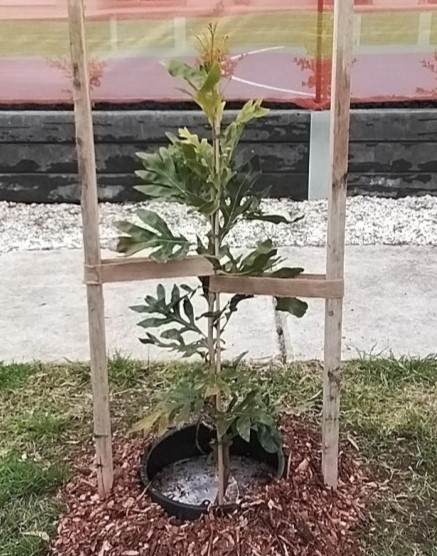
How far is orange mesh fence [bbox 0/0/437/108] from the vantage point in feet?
17.1

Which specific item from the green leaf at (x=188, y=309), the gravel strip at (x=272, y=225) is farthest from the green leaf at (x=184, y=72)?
the gravel strip at (x=272, y=225)

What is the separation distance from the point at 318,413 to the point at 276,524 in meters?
0.80

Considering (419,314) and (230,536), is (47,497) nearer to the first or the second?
(230,536)

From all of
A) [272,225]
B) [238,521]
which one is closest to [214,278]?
[238,521]

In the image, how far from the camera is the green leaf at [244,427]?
2227 mm

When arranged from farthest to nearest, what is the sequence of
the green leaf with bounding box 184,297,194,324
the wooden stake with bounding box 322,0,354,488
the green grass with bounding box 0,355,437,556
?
the green grass with bounding box 0,355,437,556
the green leaf with bounding box 184,297,194,324
the wooden stake with bounding box 322,0,354,488

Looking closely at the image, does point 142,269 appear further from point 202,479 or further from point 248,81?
point 248,81

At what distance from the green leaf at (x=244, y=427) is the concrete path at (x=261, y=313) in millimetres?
1228

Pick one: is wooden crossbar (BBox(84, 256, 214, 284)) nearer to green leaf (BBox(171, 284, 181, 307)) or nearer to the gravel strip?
green leaf (BBox(171, 284, 181, 307))

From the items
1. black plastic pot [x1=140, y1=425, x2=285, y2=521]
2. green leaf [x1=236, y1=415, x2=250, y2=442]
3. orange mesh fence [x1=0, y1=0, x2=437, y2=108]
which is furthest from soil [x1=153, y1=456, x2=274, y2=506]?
orange mesh fence [x1=0, y1=0, x2=437, y2=108]

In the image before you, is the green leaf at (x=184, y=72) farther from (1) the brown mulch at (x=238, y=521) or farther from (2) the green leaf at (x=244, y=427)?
(1) the brown mulch at (x=238, y=521)

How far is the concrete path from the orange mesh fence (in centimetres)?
121

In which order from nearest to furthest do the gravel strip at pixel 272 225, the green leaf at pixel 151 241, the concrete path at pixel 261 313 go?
the green leaf at pixel 151 241 → the concrete path at pixel 261 313 → the gravel strip at pixel 272 225

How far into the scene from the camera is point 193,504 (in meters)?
2.49
